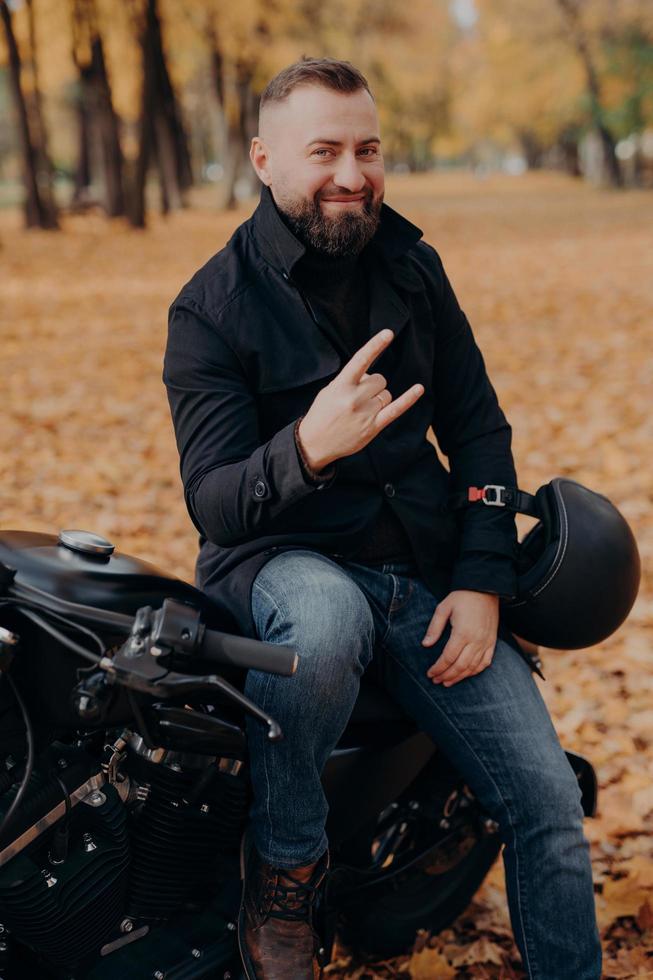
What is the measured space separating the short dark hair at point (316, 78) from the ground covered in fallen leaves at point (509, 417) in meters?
2.20

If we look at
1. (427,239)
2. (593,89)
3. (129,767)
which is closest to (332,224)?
(129,767)

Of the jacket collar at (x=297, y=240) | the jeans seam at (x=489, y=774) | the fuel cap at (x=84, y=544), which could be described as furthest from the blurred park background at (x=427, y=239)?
the jacket collar at (x=297, y=240)

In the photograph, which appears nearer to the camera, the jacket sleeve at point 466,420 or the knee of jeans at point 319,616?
the knee of jeans at point 319,616

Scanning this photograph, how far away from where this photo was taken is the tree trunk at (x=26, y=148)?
61.6 feet

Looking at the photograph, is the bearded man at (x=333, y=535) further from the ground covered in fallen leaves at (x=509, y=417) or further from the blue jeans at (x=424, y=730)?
the ground covered in fallen leaves at (x=509, y=417)

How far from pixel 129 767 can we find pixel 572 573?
1073 millimetres

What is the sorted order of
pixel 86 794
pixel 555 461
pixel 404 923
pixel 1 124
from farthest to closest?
pixel 1 124 < pixel 555 461 < pixel 404 923 < pixel 86 794

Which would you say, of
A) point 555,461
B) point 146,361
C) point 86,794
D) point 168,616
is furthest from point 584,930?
point 146,361

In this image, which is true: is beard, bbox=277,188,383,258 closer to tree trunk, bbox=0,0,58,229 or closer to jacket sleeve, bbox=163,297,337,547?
jacket sleeve, bbox=163,297,337,547

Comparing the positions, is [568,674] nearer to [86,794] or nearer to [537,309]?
[86,794]

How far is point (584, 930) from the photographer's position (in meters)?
2.43

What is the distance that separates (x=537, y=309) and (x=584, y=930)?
10.00 meters

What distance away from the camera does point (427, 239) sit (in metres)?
19.0

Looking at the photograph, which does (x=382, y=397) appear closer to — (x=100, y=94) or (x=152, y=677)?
(x=152, y=677)
